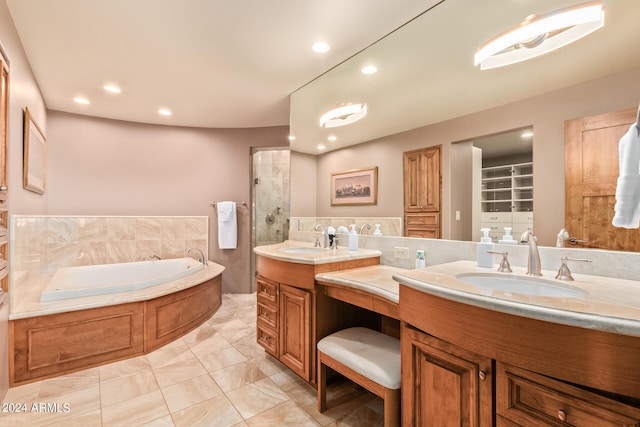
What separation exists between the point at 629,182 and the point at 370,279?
1.15 metres

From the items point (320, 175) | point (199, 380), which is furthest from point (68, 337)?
point (320, 175)

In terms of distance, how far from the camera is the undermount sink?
43.3 inches

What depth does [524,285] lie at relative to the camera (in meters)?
1.26

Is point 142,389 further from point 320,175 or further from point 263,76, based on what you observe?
point 263,76

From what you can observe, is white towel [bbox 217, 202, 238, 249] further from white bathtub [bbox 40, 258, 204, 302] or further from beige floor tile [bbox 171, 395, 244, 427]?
beige floor tile [bbox 171, 395, 244, 427]

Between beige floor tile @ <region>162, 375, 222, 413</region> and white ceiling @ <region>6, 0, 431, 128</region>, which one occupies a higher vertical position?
white ceiling @ <region>6, 0, 431, 128</region>

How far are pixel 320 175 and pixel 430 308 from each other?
1.77m

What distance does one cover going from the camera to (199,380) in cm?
199

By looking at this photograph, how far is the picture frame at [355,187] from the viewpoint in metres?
2.19

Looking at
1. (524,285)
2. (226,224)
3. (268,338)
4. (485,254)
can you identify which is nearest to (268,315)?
(268,338)

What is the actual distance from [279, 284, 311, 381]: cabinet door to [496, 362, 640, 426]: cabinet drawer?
1130 millimetres

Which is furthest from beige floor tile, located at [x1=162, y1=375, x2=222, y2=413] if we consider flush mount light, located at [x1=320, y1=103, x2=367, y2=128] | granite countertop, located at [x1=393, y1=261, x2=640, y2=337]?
flush mount light, located at [x1=320, y1=103, x2=367, y2=128]

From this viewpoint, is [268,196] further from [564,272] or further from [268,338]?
[564,272]

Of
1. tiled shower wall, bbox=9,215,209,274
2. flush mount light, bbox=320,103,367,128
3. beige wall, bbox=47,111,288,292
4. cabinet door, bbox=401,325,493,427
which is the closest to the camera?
cabinet door, bbox=401,325,493,427
